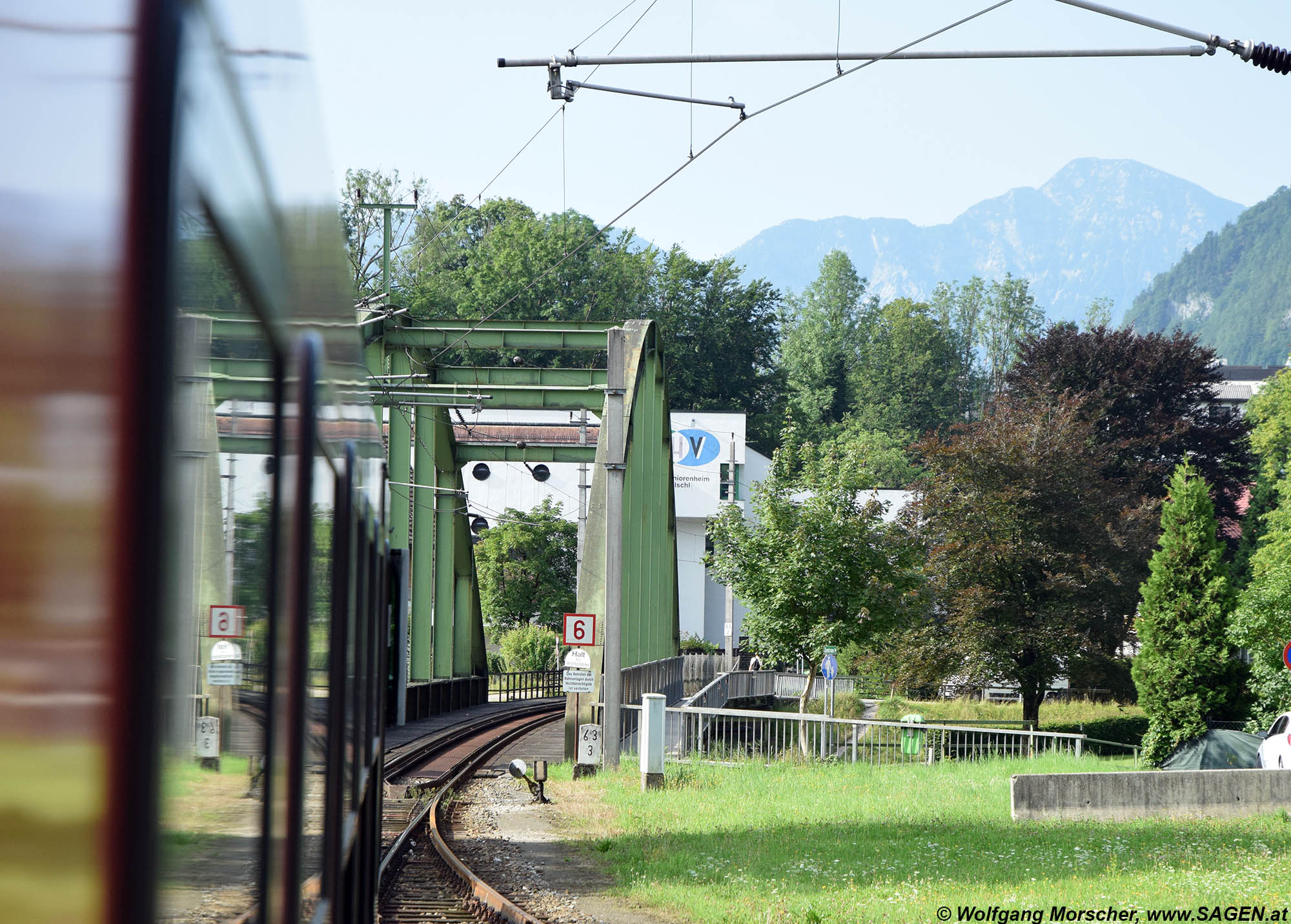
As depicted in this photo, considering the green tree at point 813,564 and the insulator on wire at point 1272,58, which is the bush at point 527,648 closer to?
the green tree at point 813,564

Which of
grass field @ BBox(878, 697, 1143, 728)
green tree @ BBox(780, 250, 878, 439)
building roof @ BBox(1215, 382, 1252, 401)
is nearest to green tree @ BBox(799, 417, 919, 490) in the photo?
green tree @ BBox(780, 250, 878, 439)

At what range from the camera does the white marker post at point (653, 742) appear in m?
17.4

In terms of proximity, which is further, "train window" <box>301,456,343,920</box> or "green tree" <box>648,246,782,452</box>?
"green tree" <box>648,246,782,452</box>

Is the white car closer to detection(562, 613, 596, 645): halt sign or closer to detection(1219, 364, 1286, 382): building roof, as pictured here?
detection(562, 613, 596, 645): halt sign

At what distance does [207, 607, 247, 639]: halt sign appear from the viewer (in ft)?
4.85

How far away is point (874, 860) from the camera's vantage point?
11656 millimetres

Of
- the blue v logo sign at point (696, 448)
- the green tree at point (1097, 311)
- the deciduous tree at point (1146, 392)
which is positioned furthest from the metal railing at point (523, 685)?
the green tree at point (1097, 311)

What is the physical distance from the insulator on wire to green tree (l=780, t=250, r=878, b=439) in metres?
73.1

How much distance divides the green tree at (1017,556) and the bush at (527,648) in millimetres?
18642

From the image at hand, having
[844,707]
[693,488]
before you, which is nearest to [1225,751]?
[844,707]

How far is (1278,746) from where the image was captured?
62.7 feet

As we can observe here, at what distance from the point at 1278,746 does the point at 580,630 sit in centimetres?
1026

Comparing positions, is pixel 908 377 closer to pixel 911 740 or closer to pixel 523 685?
pixel 523 685

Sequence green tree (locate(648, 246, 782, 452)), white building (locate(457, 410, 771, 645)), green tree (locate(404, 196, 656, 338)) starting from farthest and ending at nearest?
green tree (locate(648, 246, 782, 452))
green tree (locate(404, 196, 656, 338))
white building (locate(457, 410, 771, 645))
